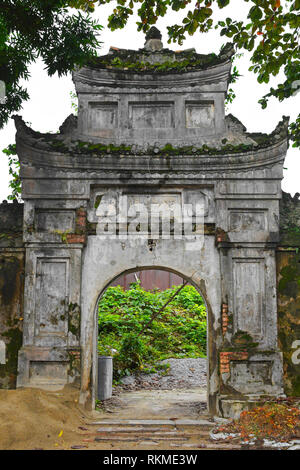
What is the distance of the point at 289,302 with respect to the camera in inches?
343

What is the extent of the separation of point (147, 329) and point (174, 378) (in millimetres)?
3220

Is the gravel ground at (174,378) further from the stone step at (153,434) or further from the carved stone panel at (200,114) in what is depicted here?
the carved stone panel at (200,114)

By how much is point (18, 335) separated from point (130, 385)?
497 cm

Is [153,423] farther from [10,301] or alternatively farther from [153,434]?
[10,301]

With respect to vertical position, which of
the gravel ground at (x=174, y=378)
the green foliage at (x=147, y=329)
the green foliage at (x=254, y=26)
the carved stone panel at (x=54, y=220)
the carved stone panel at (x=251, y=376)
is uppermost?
the green foliage at (x=254, y=26)

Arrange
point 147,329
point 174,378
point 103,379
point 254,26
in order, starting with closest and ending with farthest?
point 254,26
point 103,379
point 174,378
point 147,329

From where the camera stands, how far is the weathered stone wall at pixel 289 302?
8.45 metres

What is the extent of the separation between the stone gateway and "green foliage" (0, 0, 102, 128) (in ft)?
3.19

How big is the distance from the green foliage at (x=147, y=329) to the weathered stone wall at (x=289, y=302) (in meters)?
5.57

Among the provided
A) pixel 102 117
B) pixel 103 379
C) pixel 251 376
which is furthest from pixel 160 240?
pixel 103 379

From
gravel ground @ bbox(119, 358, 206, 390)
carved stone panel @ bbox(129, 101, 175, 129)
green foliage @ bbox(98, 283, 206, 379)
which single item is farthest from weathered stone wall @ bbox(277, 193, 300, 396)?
green foliage @ bbox(98, 283, 206, 379)

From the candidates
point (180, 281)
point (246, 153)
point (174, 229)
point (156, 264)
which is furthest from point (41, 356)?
point (180, 281)

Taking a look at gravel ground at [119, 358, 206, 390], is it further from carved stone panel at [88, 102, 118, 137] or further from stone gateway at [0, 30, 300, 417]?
carved stone panel at [88, 102, 118, 137]

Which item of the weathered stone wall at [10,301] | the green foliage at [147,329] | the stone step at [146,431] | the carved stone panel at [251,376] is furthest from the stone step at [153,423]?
the green foliage at [147,329]
